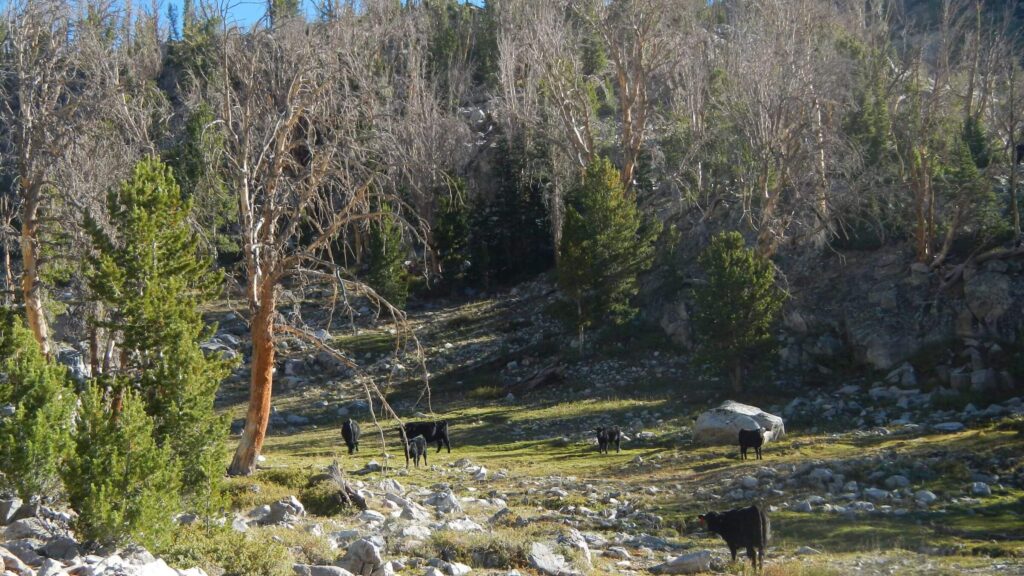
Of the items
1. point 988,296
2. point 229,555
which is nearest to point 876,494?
point 229,555

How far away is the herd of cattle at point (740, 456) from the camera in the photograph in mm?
12453

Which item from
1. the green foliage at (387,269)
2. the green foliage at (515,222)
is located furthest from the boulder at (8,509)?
the green foliage at (515,222)

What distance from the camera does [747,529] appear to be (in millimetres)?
12539

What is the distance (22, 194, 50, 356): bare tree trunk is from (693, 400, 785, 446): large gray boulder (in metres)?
16.1

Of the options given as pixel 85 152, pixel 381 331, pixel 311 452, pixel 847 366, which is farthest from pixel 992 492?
pixel 381 331

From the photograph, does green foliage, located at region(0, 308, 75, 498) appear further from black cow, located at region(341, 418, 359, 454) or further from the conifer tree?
the conifer tree

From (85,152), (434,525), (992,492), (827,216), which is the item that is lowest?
(992,492)

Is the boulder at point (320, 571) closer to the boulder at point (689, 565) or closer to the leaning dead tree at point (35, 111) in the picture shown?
the boulder at point (689, 565)

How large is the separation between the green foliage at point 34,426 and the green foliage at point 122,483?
321mm

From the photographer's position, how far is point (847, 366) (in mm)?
31812

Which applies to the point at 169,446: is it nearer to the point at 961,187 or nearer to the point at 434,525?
the point at 434,525

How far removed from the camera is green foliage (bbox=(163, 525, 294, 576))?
10.1m

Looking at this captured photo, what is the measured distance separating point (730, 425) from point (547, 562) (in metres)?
14.2

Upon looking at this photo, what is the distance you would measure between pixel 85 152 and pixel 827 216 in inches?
1046
